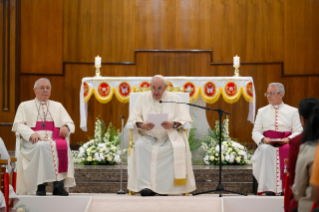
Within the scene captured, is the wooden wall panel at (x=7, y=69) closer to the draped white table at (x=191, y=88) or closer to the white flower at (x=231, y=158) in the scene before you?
the draped white table at (x=191, y=88)

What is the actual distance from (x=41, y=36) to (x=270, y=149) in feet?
19.4

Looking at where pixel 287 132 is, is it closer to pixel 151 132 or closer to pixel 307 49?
pixel 151 132

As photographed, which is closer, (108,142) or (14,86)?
(108,142)

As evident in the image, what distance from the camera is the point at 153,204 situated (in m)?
5.19

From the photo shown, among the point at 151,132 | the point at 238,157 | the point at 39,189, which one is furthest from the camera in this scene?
the point at 238,157

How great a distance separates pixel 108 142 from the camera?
319 inches

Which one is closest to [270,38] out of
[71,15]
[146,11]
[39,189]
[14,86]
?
[146,11]

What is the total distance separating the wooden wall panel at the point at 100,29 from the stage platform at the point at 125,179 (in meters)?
3.75

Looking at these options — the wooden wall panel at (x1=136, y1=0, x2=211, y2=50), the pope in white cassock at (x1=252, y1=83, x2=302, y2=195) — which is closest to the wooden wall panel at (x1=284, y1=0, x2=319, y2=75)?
the wooden wall panel at (x1=136, y1=0, x2=211, y2=50)

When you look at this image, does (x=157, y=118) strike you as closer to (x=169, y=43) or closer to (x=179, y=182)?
(x=179, y=182)

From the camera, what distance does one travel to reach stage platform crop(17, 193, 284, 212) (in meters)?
5.09

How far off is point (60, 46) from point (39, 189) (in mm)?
4889

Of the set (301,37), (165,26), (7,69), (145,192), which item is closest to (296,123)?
(145,192)

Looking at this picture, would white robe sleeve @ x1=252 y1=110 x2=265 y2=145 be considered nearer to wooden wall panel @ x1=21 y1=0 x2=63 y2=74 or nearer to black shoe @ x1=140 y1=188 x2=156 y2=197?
black shoe @ x1=140 y1=188 x2=156 y2=197
